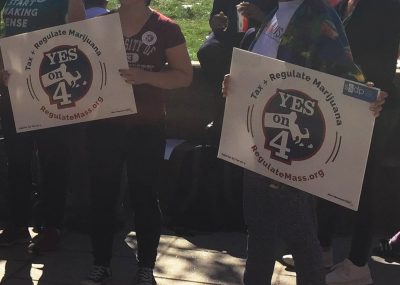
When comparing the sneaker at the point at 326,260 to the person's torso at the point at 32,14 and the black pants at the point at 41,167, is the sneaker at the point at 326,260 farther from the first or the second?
the person's torso at the point at 32,14

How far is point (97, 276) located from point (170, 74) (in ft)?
4.00

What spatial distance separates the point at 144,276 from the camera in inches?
180

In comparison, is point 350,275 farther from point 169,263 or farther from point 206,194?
point 206,194

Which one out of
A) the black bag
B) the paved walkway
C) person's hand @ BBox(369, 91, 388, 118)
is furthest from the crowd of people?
the black bag

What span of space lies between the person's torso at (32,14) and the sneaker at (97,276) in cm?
142

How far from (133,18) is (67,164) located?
4.24 ft

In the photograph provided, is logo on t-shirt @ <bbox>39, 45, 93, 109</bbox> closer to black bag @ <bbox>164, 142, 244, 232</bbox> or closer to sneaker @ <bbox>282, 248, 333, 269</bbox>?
black bag @ <bbox>164, 142, 244, 232</bbox>

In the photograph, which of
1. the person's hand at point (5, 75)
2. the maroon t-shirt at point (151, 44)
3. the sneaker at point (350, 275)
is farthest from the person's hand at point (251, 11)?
the sneaker at point (350, 275)

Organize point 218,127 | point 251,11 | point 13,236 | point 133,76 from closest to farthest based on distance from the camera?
point 133,76 < point 251,11 < point 13,236 < point 218,127

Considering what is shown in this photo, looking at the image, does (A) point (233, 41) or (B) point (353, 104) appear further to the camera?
(A) point (233, 41)

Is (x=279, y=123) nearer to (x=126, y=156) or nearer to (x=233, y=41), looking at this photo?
(x=126, y=156)

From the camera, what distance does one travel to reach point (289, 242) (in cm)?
376

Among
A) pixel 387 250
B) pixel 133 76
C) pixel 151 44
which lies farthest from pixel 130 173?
pixel 387 250

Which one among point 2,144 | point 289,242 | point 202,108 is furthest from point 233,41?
point 289,242
